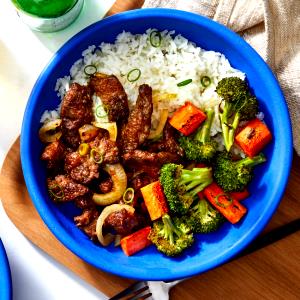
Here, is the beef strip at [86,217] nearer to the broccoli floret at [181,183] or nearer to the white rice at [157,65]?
the broccoli floret at [181,183]

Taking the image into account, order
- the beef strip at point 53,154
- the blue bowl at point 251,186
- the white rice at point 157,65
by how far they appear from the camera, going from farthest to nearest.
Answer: the white rice at point 157,65 → the beef strip at point 53,154 → the blue bowl at point 251,186

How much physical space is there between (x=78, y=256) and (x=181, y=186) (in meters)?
0.68

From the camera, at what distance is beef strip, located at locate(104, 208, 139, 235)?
3.01 metres

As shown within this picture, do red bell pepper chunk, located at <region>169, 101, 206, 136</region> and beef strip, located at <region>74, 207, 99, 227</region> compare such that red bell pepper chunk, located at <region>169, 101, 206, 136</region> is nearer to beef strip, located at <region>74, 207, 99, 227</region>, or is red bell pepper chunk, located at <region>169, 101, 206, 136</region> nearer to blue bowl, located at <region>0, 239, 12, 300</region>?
beef strip, located at <region>74, 207, 99, 227</region>

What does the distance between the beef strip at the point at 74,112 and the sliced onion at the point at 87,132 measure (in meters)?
0.02

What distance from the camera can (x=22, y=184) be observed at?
3.32 metres

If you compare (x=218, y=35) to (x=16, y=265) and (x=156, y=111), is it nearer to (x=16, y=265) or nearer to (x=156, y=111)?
(x=156, y=111)

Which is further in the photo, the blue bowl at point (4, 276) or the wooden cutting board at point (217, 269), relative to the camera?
the wooden cutting board at point (217, 269)

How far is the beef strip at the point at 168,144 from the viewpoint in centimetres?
310

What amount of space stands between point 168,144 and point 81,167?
0.50 metres

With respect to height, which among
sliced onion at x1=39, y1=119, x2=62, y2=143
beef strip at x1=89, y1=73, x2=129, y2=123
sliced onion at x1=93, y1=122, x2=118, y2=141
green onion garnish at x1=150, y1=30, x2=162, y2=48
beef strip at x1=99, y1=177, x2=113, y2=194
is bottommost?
beef strip at x1=99, y1=177, x2=113, y2=194

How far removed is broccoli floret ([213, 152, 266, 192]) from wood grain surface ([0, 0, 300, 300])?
1.07ft

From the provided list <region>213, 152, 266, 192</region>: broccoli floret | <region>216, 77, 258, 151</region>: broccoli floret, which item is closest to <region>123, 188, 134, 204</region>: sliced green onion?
<region>213, 152, 266, 192</region>: broccoli floret

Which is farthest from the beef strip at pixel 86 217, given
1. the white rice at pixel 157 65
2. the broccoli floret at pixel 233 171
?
the broccoli floret at pixel 233 171
